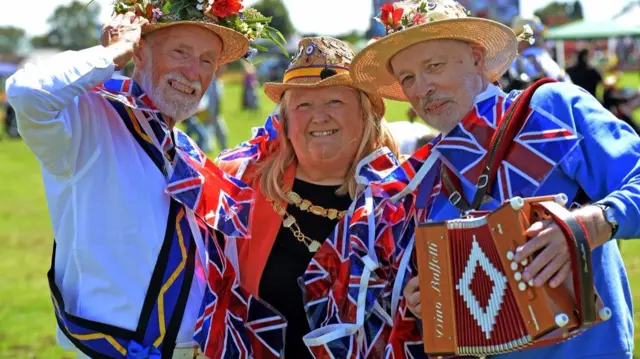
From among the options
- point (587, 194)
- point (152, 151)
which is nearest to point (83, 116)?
point (152, 151)

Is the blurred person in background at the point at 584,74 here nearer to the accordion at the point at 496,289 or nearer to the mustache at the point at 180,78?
the mustache at the point at 180,78

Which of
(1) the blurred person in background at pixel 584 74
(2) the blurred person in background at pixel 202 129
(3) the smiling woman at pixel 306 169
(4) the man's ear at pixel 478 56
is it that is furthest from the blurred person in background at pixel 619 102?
(4) the man's ear at pixel 478 56

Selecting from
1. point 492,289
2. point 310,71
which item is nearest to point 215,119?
point 310,71

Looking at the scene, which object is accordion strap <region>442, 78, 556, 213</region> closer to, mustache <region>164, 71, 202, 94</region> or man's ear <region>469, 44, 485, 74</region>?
man's ear <region>469, 44, 485, 74</region>

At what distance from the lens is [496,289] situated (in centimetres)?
272

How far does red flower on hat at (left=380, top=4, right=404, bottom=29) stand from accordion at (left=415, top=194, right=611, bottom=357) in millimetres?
936

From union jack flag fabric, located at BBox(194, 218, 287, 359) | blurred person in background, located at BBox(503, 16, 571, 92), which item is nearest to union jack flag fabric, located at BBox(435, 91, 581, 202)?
union jack flag fabric, located at BBox(194, 218, 287, 359)

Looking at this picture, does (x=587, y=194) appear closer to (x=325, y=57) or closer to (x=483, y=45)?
(x=483, y=45)

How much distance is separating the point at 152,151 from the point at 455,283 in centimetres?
139

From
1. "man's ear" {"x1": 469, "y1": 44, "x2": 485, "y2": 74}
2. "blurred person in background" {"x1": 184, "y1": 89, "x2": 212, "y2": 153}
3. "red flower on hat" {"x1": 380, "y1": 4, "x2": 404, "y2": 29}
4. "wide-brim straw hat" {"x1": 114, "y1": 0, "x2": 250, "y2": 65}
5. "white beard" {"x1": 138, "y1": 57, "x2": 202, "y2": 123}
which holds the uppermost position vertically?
"red flower on hat" {"x1": 380, "y1": 4, "x2": 404, "y2": 29}

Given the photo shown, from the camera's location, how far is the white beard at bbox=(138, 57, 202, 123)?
12.1 feet

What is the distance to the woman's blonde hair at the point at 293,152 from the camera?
4.10m

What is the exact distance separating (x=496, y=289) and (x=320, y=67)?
171 cm

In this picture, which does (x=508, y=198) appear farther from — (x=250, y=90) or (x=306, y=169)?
(x=250, y=90)
